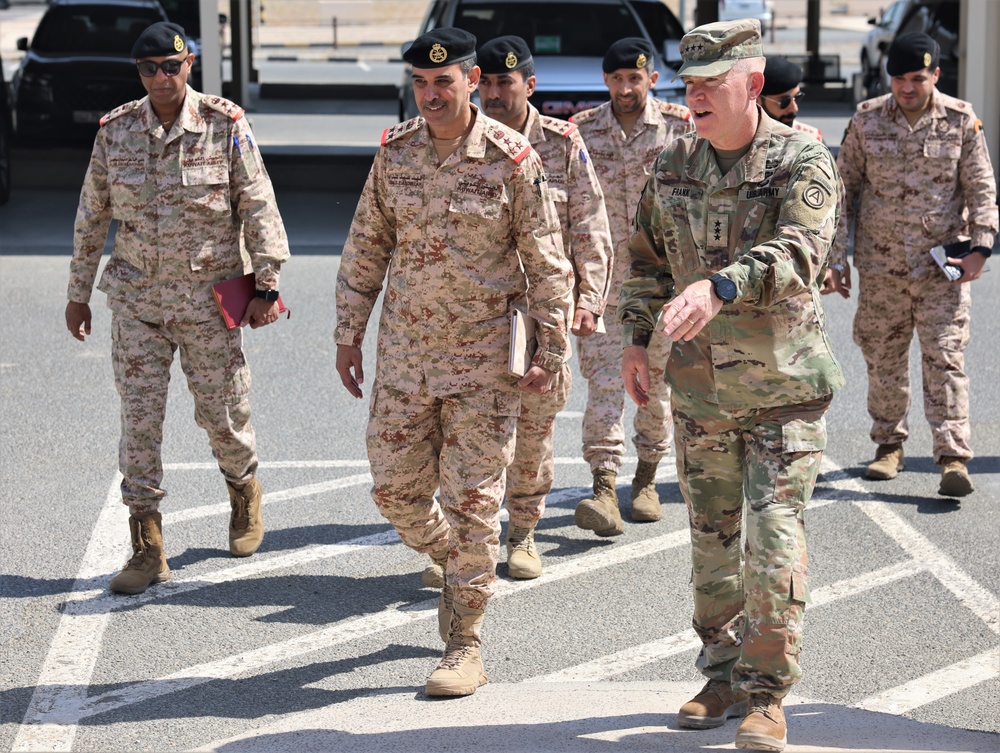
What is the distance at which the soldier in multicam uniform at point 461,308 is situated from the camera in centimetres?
498

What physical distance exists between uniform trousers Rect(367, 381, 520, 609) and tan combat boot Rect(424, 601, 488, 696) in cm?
→ 5

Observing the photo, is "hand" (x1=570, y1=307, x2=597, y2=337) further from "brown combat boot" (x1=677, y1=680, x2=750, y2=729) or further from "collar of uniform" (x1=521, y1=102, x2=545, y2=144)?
"brown combat boot" (x1=677, y1=680, x2=750, y2=729)

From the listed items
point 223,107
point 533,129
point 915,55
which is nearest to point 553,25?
point 915,55

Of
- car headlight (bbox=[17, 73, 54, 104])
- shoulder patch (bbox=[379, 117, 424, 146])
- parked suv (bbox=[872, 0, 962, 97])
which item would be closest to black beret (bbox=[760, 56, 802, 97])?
shoulder patch (bbox=[379, 117, 424, 146])

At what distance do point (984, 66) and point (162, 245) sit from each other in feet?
38.5

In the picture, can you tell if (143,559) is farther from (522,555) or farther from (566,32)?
(566,32)

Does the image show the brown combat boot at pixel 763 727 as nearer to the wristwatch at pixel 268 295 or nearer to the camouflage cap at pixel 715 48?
the camouflage cap at pixel 715 48

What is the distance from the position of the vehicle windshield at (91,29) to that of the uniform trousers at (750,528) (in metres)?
14.8

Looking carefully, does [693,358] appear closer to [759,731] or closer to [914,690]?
[759,731]

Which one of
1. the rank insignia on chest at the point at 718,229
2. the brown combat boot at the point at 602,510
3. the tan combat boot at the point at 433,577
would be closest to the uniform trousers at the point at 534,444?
the tan combat boot at the point at 433,577

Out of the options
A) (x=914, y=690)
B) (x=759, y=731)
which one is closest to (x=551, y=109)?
(x=914, y=690)

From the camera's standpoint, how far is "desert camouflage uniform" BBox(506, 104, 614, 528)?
241 inches

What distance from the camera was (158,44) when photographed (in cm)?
591

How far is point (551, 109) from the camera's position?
1402 cm
